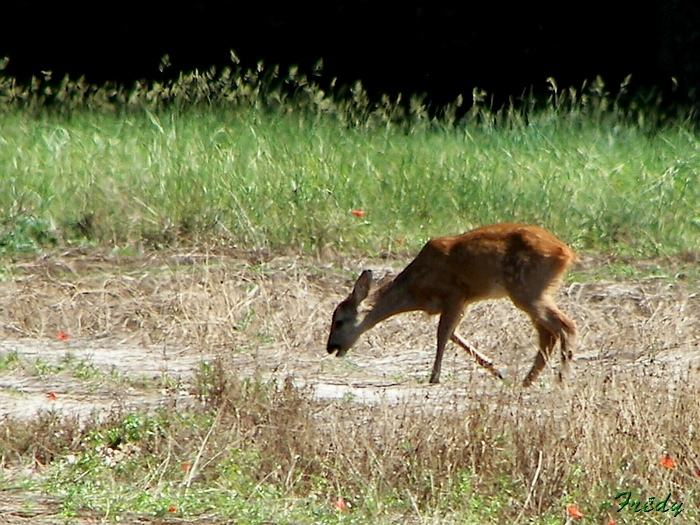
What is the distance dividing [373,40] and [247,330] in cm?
1050

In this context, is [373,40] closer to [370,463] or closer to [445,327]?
[445,327]

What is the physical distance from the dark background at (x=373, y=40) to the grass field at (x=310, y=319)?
2.92m

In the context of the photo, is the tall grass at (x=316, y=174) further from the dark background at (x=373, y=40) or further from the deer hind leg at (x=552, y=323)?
the dark background at (x=373, y=40)

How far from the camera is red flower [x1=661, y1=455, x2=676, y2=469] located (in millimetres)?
6268

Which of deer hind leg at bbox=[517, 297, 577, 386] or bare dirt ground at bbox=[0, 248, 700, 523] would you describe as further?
deer hind leg at bbox=[517, 297, 577, 386]

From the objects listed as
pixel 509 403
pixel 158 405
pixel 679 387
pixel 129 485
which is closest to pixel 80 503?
pixel 129 485

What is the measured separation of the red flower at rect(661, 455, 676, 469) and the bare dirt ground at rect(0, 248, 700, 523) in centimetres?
155

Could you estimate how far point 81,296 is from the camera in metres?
10.2

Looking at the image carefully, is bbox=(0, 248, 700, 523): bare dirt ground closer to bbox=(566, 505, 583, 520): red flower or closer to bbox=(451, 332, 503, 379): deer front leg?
bbox=(451, 332, 503, 379): deer front leg

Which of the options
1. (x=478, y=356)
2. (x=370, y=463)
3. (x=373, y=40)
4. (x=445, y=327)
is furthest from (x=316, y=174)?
(x=373, y=40)

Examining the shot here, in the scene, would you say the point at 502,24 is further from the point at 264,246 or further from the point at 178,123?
the point at 264,246

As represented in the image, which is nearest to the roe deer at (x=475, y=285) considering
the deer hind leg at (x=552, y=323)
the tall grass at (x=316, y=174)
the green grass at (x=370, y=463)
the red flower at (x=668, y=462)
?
the deer hind leg at (x=552, y=323)

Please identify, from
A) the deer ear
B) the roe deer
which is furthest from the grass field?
the deer ear

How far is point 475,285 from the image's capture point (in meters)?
9.23
